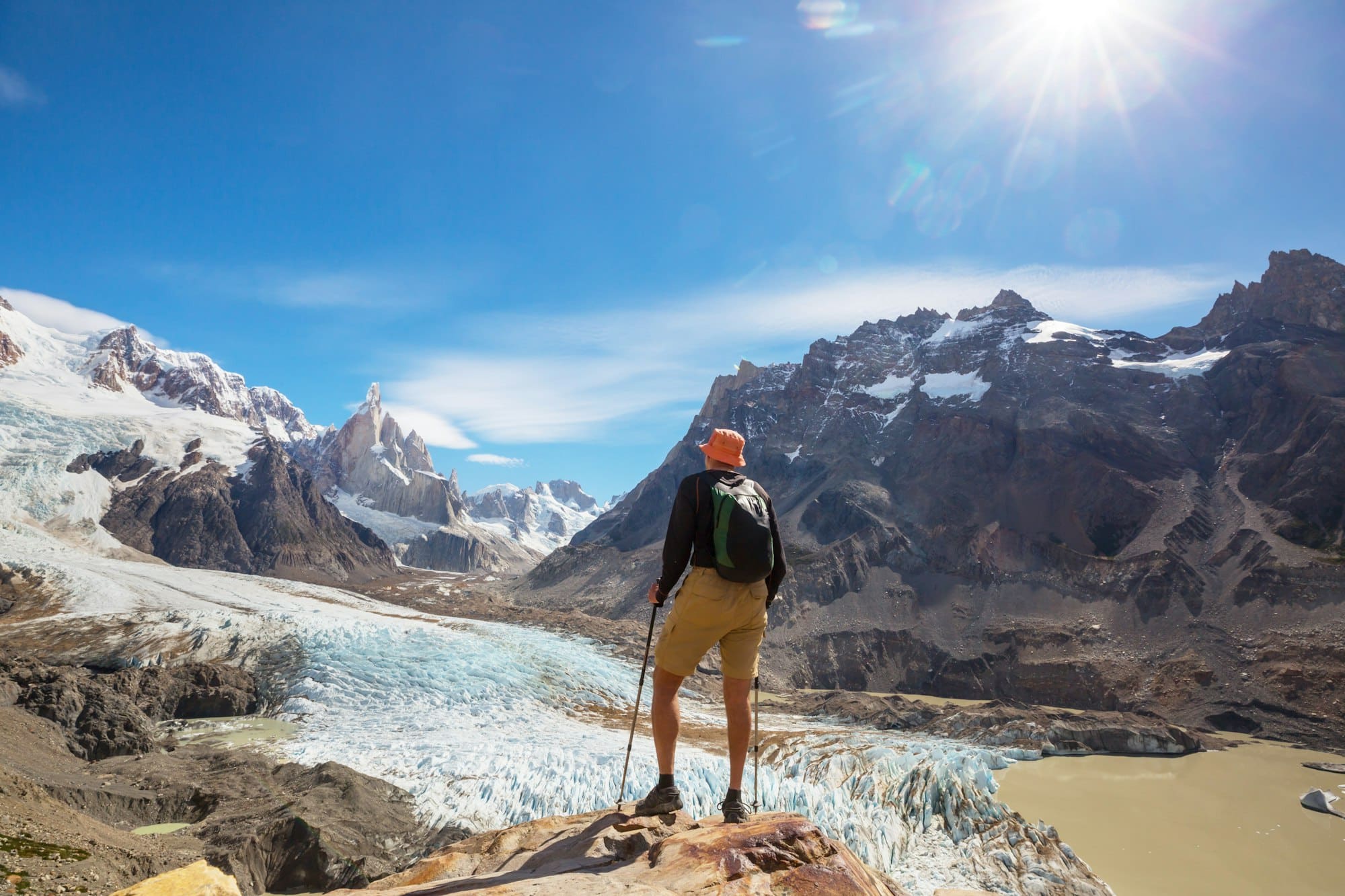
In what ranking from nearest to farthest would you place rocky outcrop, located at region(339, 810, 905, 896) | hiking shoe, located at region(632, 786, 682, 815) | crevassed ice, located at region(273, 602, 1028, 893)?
rocky outcrop, located at region(339, 810, 905, 896), hiking shoe, located at region(632, 786, 682, 815), crevassed ice, located at region(273, 602, 1028, 893)

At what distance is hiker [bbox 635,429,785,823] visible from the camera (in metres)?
4.63

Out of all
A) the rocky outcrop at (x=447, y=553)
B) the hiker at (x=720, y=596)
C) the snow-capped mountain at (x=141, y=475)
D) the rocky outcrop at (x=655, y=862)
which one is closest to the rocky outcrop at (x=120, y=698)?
the rocky outcrop at (x=655, y=862)

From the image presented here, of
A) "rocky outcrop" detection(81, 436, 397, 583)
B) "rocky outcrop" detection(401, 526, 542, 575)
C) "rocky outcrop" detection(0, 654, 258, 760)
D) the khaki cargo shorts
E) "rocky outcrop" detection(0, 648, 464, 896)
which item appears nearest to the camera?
the khaki cargo shorts

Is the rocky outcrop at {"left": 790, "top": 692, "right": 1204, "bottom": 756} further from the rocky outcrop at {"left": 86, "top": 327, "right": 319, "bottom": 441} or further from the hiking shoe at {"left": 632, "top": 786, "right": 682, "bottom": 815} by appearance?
the rocky outcrop at {"left": 86, "top": 327, "right": 319, "bottom": 441}

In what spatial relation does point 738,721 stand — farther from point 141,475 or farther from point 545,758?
point 141,475

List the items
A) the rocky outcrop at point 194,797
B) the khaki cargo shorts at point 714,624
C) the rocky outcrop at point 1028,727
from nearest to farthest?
the khaki cargo shorts at point 714,624, the rocky outcrop at point 194,797, the rocky outcrop at point 1028,727

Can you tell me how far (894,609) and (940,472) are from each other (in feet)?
93.5

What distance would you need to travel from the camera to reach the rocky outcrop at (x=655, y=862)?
3.54 metres

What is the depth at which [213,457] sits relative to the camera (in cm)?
11262

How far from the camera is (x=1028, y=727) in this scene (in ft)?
92.0

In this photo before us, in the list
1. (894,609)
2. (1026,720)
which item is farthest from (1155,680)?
(1026,720)

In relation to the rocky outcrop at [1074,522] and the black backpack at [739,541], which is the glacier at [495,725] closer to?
the black backpack at [739,541]

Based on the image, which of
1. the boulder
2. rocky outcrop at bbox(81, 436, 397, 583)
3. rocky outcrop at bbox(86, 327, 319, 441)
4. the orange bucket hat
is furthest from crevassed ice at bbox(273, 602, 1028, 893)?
rocky outcrop at bbox(86, 327, 319, 441)

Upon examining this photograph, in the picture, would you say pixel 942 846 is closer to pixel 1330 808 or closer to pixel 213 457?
pixel 1330 808
